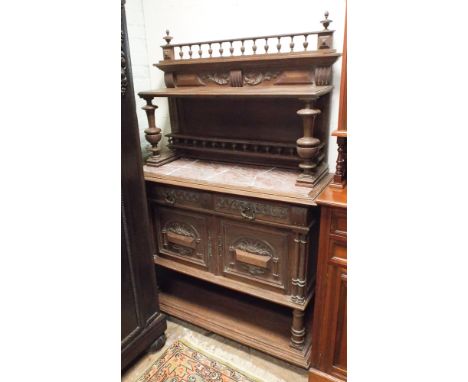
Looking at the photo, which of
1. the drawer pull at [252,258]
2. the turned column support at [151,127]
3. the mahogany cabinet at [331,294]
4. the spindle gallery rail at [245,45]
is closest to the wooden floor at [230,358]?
the mahogany cabinet at [331,294]

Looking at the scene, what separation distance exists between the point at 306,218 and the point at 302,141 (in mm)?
310

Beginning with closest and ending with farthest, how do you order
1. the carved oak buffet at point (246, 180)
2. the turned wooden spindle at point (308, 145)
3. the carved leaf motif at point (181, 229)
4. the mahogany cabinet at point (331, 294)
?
the mahogany cabinet at point (331, 294), the turned wooden spindle at point (308, 145), the carved oak buffet at point (246, 180), the carved leaf motif at point (181, 229)

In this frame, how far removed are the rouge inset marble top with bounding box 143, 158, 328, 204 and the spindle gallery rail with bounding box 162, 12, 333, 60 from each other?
55cm

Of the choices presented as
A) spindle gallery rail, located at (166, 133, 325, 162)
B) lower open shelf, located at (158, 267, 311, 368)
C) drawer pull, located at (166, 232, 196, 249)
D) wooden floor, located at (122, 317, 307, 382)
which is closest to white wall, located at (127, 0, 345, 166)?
spindle gallery rail, located at (166, 133, 325, 162)

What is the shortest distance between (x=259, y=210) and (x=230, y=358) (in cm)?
79

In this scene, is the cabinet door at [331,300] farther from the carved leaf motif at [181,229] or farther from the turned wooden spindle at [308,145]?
the carved leaf motif at [181,229]

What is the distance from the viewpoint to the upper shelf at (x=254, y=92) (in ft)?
4.12

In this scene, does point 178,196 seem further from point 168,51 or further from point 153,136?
point 168,51

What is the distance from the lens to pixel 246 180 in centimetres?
146

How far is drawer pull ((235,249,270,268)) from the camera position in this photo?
1.44 metres

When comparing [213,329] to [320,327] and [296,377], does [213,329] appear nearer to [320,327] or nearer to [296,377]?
[296,377]

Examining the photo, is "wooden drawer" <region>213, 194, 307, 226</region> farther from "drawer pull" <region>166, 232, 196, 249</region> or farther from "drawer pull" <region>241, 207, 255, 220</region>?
"drawer pull" <region>166, 232, 196, 249</region>

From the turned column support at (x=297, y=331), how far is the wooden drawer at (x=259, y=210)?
0.45 m

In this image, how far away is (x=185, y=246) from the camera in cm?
166
